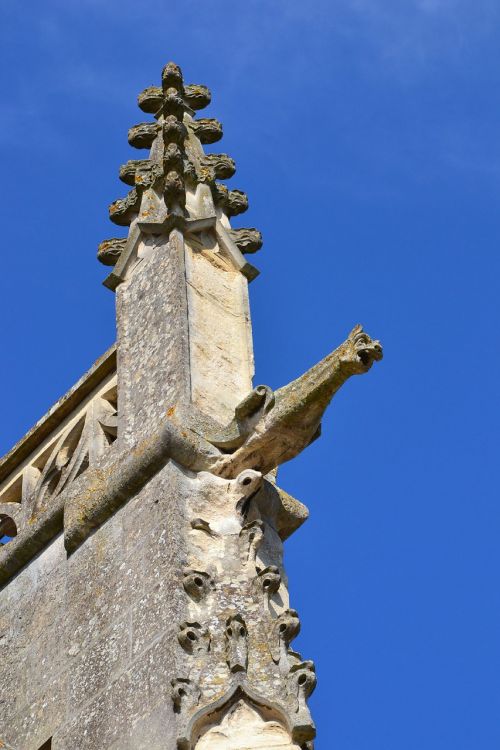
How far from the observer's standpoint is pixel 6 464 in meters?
9.64

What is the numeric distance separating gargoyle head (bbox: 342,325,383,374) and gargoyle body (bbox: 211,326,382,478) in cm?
5

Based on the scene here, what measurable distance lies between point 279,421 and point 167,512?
63 cm

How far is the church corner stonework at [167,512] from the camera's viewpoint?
6.87 meters

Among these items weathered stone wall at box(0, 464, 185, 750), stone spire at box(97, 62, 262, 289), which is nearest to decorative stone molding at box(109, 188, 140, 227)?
stone spire at box(97, 62, 262, 289)

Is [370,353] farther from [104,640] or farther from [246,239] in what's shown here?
[246,239]

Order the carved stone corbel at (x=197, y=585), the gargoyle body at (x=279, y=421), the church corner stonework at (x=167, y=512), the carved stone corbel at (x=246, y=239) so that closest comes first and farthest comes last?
the church corner stonework at (x=167, y=512) < the carved stone corbel at (x=197, y=585) < the gargoyle body at (x=279, y=421) < the carved stone corbel at (x=246, y=239)

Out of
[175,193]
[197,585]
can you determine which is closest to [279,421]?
[197,585]

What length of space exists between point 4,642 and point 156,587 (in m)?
1.54

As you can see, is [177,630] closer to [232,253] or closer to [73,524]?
[73,524]

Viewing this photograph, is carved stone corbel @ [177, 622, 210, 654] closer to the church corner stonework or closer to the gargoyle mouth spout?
the church corner stonework

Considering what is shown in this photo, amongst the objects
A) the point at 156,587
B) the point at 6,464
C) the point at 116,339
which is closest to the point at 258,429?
the point at 156,587

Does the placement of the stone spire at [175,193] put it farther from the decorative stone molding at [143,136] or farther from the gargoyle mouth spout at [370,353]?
the gargoyle mouth spout at [370,353]

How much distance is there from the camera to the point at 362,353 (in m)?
7.46

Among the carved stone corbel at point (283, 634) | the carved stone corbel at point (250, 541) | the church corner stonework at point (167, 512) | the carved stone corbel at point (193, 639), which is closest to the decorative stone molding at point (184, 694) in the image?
the church corner stonework at point (167, 512)
